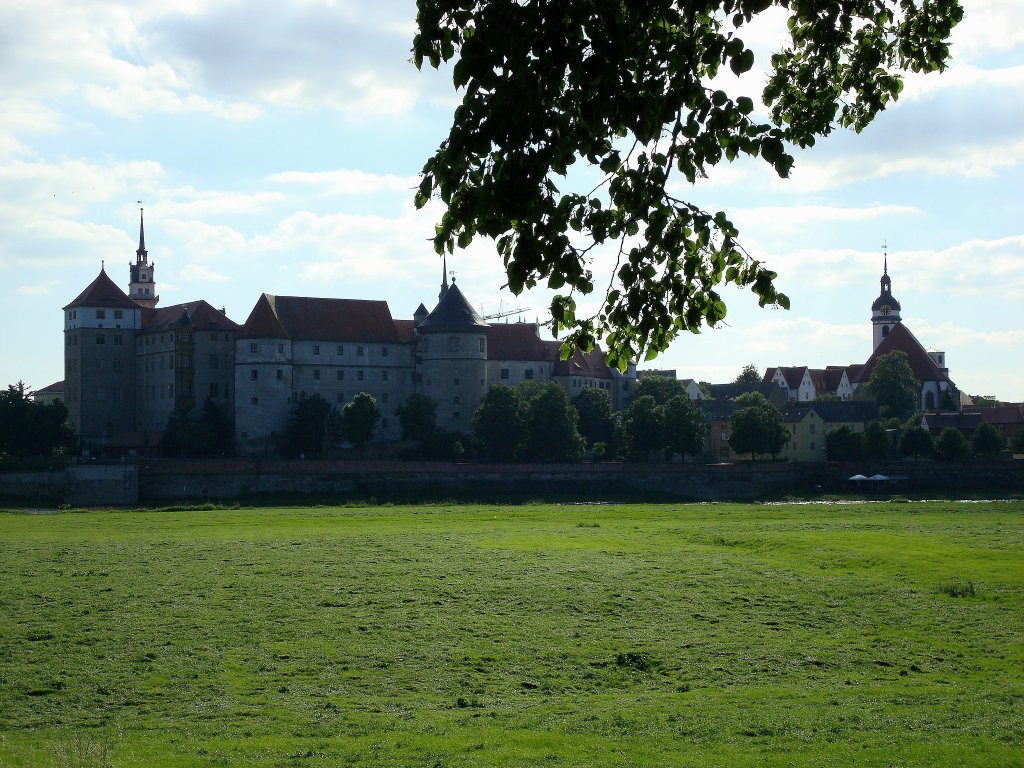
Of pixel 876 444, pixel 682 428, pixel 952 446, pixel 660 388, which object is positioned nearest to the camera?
pixel 682 428

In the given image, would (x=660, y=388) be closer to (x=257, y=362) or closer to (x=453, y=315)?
(x=453, y=315)

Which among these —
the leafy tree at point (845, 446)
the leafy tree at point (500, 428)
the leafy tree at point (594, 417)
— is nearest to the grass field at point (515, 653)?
the leafy tree at point (500, 428)

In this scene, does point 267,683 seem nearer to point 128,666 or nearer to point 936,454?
point 128,666

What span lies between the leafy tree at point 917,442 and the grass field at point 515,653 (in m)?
56.5

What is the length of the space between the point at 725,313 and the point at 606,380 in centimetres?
11519

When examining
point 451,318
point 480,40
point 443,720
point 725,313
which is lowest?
point 443,720

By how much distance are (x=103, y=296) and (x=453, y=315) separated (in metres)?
30.3

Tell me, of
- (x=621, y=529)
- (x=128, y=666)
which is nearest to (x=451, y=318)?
(x=621, y=529)

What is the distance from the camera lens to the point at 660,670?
22.8 metres

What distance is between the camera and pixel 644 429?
9744cm

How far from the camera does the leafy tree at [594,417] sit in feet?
355

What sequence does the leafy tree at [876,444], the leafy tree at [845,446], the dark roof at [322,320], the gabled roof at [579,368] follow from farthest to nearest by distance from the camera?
the gabled roof at [579,368] → the dark roof at [322,320] → the leafy tree at [845,446] → the leafy tree at [876,444]

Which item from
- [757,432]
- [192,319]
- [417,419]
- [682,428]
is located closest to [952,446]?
[757,432]

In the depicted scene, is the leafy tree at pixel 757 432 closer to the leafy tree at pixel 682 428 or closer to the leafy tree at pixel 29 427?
the leafy tree at pixel 682 428
